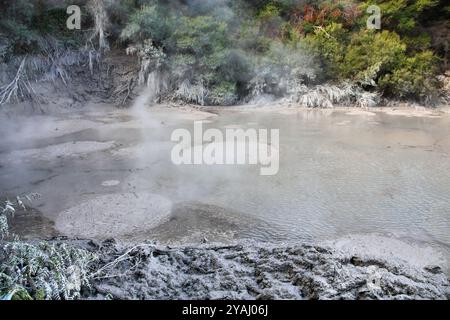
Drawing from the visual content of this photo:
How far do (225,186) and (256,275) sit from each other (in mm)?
2382

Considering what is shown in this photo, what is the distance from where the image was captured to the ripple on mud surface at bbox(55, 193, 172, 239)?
395 cm

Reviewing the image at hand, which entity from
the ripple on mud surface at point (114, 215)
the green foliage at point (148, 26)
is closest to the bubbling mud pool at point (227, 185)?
the ripple on mud surface at point (114, 215)

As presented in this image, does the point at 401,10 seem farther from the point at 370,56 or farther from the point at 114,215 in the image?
the point at 114,215

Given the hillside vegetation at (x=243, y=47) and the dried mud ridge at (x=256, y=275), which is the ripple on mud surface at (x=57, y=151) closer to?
the dried mud ridge at (x=256, y=275)

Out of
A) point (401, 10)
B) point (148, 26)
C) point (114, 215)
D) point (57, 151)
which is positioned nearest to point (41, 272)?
point (114, 215)

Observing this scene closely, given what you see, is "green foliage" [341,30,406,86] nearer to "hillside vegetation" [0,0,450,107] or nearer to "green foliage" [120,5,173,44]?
"hillside vegetation" [0,0,450,107]

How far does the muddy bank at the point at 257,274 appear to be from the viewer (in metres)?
2.62

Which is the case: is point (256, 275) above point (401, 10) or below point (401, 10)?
below

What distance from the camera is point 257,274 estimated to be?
2.88m

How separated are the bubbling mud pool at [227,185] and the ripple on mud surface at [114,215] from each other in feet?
0.03

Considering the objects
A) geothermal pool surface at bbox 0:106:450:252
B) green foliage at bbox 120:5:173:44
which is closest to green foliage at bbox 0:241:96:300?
geothermal pool surface at bbox 0:106:450:252

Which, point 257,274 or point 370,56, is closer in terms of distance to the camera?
point 257,274

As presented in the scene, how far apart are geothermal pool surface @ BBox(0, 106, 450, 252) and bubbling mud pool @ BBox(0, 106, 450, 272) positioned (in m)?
0.01

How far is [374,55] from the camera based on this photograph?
12.1 meters
